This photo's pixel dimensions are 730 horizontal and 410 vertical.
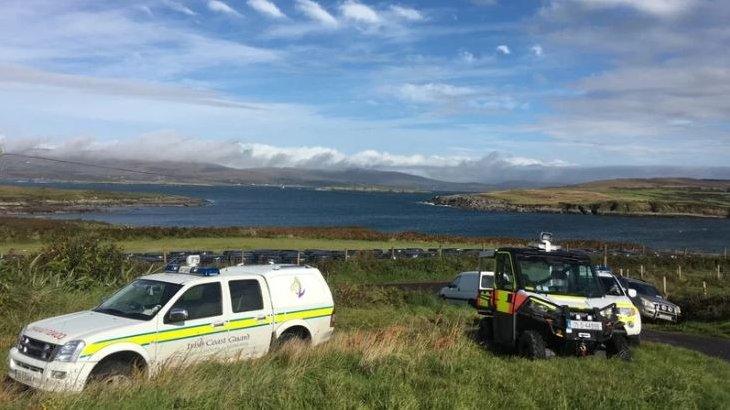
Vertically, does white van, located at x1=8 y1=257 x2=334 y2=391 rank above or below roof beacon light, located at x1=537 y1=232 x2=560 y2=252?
below

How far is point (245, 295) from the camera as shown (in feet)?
33.8

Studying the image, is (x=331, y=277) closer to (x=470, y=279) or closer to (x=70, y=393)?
(x=470, y=279)

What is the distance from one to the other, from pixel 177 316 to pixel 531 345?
552 centimetres

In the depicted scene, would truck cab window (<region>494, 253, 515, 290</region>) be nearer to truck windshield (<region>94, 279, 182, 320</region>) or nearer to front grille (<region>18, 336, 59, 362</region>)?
truck windshield (<region>94, 279, 182, 320</region>)

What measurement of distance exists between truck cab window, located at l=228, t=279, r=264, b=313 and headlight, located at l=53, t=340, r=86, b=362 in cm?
251

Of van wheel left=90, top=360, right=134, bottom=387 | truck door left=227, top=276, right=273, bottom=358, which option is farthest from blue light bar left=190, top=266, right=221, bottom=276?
van wheel left=90, top=360, right=134, bottom=387

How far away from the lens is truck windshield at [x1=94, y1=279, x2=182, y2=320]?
29.8 feet

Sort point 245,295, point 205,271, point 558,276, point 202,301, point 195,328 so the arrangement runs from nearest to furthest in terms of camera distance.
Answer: point 195,328
point 202,301
point 205,271
point 245,295
point 558,276

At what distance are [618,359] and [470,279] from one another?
41.7 feet

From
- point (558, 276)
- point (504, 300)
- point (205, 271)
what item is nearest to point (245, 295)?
point (205, 271)

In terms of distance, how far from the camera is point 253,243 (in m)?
45.4

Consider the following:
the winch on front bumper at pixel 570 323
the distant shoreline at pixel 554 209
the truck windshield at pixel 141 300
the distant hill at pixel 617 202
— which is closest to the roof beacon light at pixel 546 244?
the winch on front bumper at pixel 570 323

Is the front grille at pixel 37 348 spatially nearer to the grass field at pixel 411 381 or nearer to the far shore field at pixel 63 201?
the grass field at pixel 411 381

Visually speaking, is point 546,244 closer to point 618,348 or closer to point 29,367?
point 618,348
